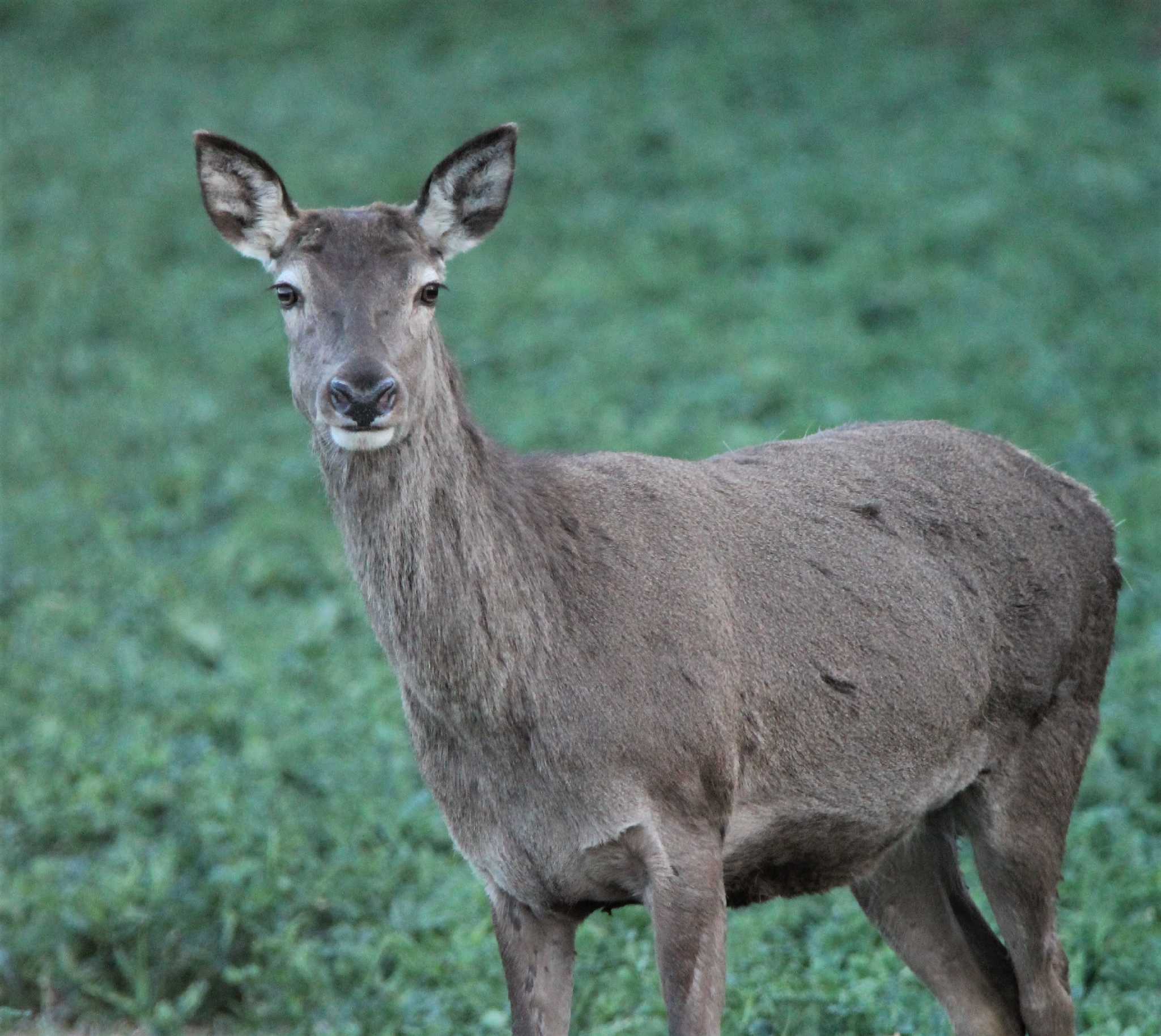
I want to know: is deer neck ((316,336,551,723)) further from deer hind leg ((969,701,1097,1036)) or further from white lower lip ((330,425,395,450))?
deer hind leg ((969,701,1097,1036))

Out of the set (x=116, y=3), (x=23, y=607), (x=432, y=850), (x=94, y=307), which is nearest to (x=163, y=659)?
(x=23, y=607)

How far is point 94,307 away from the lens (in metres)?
15.7

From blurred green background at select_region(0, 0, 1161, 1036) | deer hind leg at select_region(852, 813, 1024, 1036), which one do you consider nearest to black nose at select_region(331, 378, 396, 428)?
deer hind leg at select_region(852, 813, 1024, 1036)

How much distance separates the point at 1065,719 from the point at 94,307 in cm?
1199

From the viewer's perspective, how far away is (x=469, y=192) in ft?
16.7

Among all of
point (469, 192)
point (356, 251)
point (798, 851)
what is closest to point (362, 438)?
point (356, 251)

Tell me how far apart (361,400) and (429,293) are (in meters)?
0.51

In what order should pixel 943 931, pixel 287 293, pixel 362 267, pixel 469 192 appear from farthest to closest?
pixel 943 931
pixel 469 192
pixel 287 293
pixel 362 267

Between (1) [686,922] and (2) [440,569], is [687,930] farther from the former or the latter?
(2) [440,569]

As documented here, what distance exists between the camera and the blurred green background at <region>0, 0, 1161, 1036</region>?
22.2ft

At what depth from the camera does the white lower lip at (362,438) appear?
4.49 metres

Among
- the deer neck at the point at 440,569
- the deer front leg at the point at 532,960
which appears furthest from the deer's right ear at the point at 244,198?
the deer front leg at the point at 532,960

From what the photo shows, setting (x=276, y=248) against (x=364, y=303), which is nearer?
(x=364, y=303)

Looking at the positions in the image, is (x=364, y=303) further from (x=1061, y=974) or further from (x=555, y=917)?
(x=1061, y=974)
